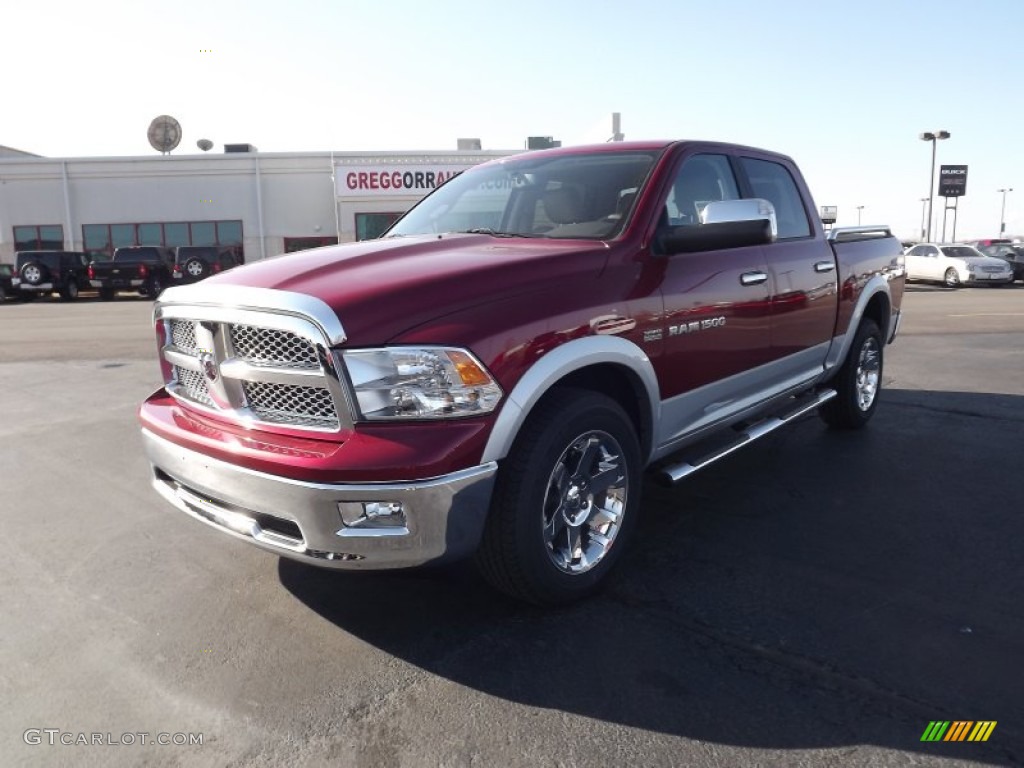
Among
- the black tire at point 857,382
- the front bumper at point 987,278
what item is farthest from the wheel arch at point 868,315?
the front bumper at point 987,278

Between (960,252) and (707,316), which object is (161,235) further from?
(707,316)

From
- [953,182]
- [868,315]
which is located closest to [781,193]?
[868,315]

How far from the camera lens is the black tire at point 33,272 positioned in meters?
24.0

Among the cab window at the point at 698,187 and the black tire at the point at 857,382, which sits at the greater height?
the cab window at the point at 698,187

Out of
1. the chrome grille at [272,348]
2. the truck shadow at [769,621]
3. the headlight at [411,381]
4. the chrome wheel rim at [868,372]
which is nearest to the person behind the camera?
the truck shadow at [769,621]

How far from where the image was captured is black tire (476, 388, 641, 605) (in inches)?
110

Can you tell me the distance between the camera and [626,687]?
2.61 meters

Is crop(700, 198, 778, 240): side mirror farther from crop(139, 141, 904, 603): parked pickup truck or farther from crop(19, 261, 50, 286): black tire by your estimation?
crop(19, 261, 50, 286): black tire

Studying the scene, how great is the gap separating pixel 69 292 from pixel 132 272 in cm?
271

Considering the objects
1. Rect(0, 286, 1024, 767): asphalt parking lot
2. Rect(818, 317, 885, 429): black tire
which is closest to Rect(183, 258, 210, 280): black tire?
Rect(0, 286, 1024, 767): asphalt parking lot

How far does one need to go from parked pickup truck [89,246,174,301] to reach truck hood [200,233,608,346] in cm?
2324

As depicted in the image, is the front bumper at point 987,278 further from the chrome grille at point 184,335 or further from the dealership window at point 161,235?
the chrome grille at point 184,335

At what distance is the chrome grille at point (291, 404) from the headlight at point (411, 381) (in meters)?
0.17

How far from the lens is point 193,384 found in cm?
332
